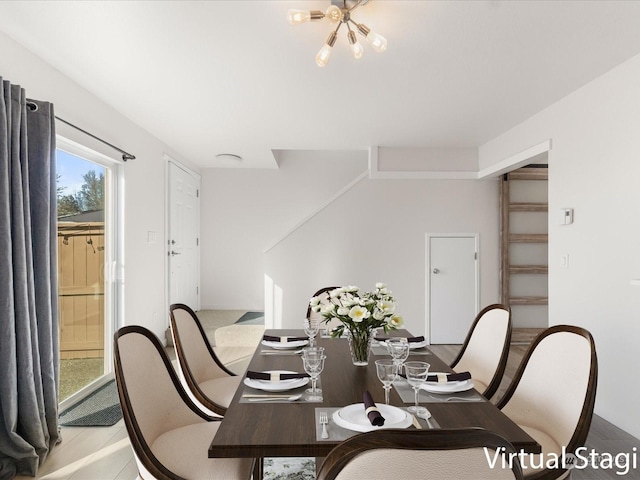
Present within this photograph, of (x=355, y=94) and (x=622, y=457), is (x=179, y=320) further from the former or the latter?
(x=622, y=457)

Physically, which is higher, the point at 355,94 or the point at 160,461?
the point at 355,94

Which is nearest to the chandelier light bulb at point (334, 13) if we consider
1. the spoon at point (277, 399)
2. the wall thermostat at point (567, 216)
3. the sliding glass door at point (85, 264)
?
the spoon at point (277, 399)

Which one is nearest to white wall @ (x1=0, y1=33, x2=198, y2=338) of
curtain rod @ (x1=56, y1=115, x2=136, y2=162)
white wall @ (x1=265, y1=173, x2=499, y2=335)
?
curtain rod @ (x1=56, y1=115, x2=136, y2=162)

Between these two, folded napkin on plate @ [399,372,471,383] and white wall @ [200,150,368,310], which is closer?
folded napkin on plate @ [399,372,471,383]

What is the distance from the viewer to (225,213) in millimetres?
6566

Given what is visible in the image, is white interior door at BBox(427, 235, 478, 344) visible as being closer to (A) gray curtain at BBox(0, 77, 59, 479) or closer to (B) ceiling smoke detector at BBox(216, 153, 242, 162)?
(B) ceiling smoke detector at BBox(216, 153, 242, 162)

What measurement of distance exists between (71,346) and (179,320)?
1.52 meters

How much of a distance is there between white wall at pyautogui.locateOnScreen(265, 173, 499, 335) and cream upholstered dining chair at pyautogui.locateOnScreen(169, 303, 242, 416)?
2.65m

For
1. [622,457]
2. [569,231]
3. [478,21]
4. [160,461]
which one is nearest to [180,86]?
[478,21]

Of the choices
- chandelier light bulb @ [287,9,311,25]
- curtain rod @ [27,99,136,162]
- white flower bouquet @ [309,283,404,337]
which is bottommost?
white flower bouquet @ [309,283,404,337]

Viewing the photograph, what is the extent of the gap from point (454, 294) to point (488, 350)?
115 inches

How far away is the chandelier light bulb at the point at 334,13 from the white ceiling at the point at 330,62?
11 centimetres

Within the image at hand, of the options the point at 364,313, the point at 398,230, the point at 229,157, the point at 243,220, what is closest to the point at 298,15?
the point at 364,313

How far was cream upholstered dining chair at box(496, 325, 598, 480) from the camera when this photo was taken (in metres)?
1.46
